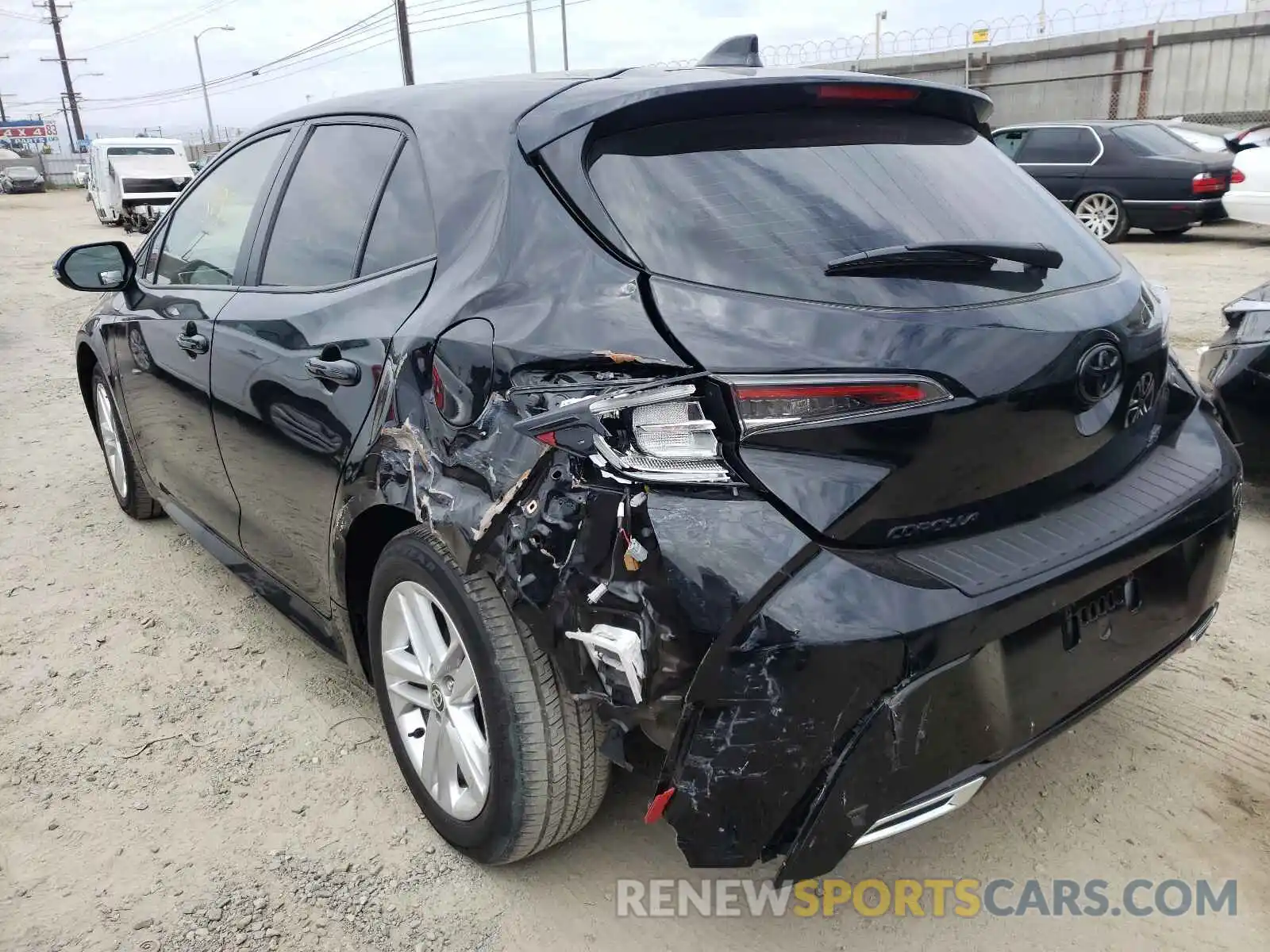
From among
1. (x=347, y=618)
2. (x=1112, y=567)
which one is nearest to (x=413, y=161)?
(x=347, y=618)

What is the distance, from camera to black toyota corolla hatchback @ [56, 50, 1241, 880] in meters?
1.64

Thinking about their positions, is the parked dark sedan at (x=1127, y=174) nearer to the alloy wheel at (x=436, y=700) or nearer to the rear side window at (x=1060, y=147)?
the rear side window at (x=1060, y=147)

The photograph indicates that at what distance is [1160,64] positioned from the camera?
65.3ft

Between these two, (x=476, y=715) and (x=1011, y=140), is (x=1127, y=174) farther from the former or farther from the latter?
(x=476, y=715)

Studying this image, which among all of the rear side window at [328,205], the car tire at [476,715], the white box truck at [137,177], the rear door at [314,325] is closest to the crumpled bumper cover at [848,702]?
the car tire at [476,715]

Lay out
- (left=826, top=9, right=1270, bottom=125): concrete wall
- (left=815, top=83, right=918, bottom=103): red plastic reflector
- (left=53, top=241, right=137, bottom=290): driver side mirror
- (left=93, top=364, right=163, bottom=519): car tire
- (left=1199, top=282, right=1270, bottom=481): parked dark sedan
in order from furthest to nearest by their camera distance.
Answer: (left=826, top=9, right=1270, bottom=125): concrete wall, (left=93, top=364, right=163, bottom=519): car tire, (left=1199, top=282, right=1270, bottom=481): parked dark sedan, (left=53, top=241, right=137, bottom=290): driver side mirror, (left=815, top=83, right=918, bottom=103): red plastic reflector

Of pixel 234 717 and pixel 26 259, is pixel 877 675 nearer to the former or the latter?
pixel 234 717

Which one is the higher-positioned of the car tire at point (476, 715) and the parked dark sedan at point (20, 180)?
the car tire at point (476, 715)

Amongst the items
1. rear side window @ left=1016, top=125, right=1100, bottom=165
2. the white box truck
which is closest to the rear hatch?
rear side window @ left=1016, top=125, right=1100, bottom=165

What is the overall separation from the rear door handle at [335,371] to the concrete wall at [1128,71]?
60.0 feet

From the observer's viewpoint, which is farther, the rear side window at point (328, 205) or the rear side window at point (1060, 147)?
the rear side window at point (1060, 147)

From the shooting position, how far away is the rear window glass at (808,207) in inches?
70.8

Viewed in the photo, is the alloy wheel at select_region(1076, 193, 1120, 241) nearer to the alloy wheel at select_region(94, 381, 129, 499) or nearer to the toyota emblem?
the alloy wheel at select_region(94, 381, 129, 499)

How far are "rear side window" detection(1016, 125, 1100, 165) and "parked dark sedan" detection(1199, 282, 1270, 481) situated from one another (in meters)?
9.57
